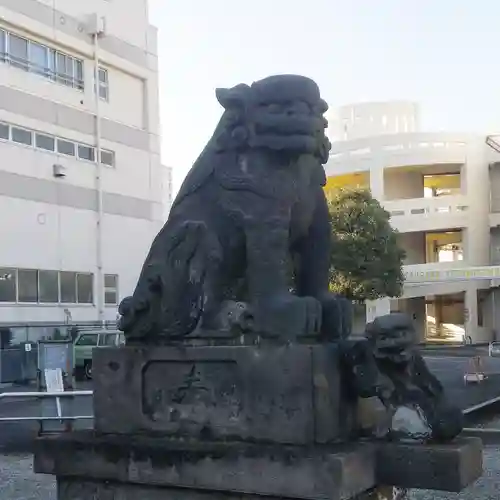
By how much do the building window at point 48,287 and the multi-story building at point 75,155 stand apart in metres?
0.03

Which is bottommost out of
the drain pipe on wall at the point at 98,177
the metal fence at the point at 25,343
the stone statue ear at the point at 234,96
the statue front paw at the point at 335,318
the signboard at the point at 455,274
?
the metal fence at the point at 25,343

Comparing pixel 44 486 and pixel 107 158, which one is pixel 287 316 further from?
pixel 107 158

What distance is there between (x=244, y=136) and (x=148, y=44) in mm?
25263

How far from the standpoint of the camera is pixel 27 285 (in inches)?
949

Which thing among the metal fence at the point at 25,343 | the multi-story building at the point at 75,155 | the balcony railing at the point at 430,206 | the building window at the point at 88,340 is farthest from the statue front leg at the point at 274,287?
the balcony railing at the point at 430,206

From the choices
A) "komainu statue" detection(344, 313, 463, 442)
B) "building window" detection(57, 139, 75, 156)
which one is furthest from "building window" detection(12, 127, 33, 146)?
"komainu statue" detection(344, 313, 463, 442)

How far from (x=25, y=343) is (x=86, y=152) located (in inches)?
271

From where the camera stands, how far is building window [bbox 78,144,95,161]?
25938 millimetres

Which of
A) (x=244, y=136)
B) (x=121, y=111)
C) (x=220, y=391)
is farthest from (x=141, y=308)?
(x=121, y=111)

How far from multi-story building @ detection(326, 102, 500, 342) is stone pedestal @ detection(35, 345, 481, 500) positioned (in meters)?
35.0

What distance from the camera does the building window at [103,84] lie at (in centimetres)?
2670

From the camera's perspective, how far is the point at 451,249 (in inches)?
1745

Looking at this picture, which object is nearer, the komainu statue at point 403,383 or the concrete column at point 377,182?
the komainu statue at point 403,383

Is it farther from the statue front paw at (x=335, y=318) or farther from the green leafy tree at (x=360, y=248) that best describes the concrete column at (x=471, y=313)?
the statue front paw at (x=335, y=318)
